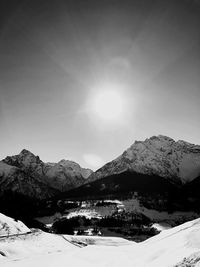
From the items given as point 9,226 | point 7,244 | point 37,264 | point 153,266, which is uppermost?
point 9,226

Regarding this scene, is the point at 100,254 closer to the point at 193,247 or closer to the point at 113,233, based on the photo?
the point at 193,247

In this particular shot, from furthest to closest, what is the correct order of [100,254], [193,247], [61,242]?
[61,242] < [100,254] < [193,247]

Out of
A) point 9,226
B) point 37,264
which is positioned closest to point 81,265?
point 37,264

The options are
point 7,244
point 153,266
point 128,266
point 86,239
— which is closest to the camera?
point 153,266

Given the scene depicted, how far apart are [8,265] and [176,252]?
38.8 feet

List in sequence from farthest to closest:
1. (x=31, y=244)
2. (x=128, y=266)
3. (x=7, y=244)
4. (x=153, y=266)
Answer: (x=31, y=244)
(x=7, y=244)
(x=128, y=266)
(x=153, y=266)

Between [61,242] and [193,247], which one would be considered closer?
[193,247]

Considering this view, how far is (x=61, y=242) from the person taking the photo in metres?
39.2

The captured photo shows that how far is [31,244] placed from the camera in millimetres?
34281

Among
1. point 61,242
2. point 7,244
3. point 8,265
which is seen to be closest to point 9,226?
point 61,242

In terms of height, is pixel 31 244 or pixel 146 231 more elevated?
pixel 146 231

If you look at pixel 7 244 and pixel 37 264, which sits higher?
pixel 7 244

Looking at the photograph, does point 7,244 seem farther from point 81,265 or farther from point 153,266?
point 153,266

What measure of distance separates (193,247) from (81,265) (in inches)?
227
